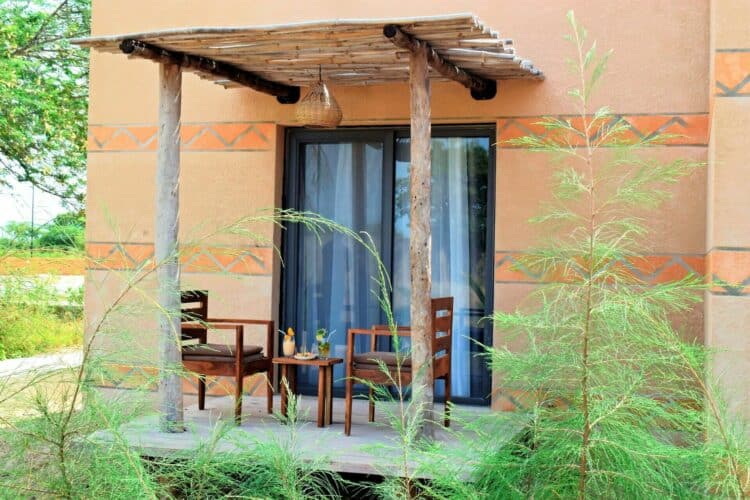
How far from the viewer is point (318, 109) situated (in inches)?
246

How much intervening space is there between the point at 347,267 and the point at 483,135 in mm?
1377

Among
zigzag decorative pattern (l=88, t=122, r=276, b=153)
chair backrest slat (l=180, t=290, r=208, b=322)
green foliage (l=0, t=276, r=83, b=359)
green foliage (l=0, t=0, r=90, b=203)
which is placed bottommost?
chair backrest slat (l=180, t=290, r=208, b=322)

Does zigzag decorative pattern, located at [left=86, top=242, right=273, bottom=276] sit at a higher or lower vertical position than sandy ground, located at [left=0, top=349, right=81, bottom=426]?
higher

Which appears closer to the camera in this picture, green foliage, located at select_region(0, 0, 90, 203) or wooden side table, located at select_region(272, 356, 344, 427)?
wooden side table, located at select_region(272, 356, 344, 427)

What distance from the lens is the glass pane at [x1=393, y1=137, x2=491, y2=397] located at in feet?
23.0

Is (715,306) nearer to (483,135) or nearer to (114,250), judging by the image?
(483,135)

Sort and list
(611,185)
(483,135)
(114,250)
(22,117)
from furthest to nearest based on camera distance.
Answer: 1. (22,117)
2. (114,250)
3. (483,135)
4. (611,185)

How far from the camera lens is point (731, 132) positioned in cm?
489

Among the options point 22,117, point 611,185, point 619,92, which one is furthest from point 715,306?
point 22,117

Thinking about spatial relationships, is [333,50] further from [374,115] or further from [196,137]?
[196,137]

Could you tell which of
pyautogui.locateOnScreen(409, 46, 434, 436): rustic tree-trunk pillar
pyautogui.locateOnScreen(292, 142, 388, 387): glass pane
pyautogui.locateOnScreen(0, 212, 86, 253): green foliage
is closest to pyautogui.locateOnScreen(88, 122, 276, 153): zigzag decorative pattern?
pyautogui.locateOnScreen(292, 142, 388, 387): glass pane

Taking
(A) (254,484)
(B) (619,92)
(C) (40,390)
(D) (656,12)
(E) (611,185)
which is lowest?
(A) (254,484)

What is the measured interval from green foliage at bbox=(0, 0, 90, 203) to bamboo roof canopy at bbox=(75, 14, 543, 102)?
6.78 m

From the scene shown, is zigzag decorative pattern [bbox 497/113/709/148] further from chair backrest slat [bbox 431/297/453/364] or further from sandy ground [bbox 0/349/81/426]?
sandy ground [bbox 0/349/81/426]
